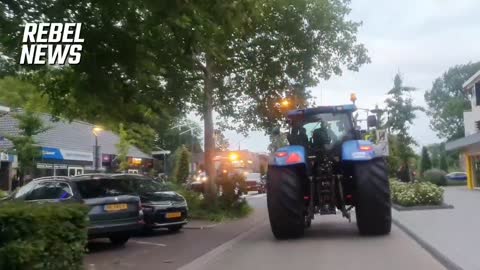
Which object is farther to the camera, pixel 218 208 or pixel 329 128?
pixel 218 208

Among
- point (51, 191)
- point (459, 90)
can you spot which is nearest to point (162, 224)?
point (51, 191)

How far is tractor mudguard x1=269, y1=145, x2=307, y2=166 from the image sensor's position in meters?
12.2

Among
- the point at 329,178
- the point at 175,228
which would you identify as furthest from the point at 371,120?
the point at 175,228

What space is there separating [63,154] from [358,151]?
23.1m

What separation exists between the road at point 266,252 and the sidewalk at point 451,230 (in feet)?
1.16

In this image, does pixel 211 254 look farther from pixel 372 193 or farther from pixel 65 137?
pixel 65 137

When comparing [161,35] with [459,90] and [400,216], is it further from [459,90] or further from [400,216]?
[459,90]

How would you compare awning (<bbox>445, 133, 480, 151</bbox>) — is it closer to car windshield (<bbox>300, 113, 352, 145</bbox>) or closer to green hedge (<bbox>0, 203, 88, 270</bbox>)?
car windshield (<bbox>300, 113, 352, 145</bbox>)

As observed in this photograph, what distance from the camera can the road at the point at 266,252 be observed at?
372 inches

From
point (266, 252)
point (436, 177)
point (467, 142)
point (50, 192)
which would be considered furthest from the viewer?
point (436, 177)

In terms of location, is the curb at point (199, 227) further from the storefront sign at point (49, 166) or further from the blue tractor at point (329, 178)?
the storefront sign at point (49, 166)

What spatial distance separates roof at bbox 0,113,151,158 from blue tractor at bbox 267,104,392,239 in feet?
51.8

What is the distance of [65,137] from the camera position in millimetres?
35594

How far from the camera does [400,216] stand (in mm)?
16641
